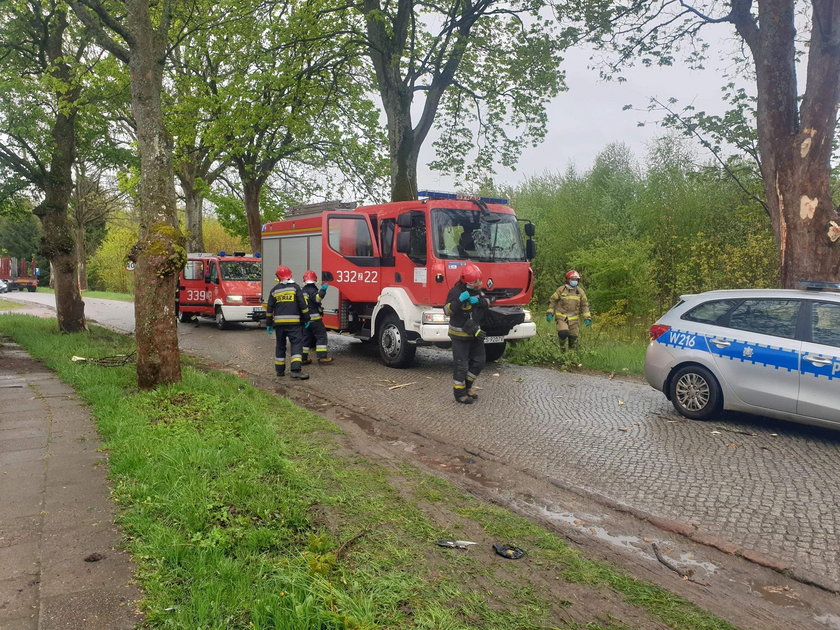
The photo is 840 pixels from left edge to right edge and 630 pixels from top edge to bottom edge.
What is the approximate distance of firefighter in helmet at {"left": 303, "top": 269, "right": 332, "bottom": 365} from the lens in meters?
11.2

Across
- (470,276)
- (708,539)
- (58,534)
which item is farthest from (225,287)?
(708,539)

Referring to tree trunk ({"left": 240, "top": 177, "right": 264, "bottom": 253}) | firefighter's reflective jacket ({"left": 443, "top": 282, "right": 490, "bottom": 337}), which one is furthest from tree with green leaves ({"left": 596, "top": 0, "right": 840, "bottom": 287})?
tree trunk ({"left": 240, "top": 177, "right": 264, "bottom": 253})

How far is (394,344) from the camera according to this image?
11.4m

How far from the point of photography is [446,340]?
10.5 meters

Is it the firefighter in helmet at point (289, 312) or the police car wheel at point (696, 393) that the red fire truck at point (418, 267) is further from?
the police car wheel at point (696, 393)

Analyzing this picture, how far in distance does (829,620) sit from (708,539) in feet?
3.11

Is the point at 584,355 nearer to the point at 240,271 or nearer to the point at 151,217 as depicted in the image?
the point at 151,217

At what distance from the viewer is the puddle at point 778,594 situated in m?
3.48

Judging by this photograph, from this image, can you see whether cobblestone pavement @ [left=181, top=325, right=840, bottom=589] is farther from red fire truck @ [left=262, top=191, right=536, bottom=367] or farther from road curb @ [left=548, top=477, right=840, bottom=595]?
red fire truck @ [left=262, top=191, right=536, bottom=367]

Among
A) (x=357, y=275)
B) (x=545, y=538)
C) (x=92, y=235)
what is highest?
(x=92, y=235)

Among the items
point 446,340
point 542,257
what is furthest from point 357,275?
point 542,257

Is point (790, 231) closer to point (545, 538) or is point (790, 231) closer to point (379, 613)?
point (545, 538)

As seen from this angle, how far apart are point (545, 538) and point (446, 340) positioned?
6.55 m

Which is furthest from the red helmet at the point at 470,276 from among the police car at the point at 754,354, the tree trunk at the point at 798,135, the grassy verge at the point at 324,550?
the tree trunk at the point at 798,135
